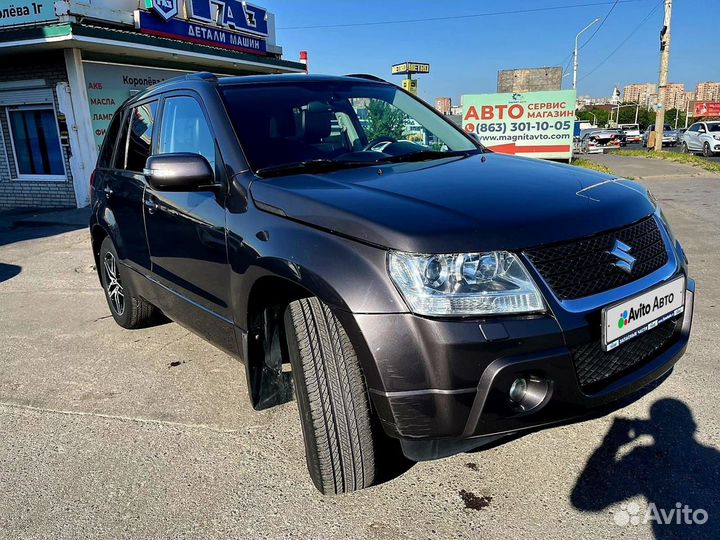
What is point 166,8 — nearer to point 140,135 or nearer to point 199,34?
point 199,34

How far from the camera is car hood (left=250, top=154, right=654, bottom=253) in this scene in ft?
6.30

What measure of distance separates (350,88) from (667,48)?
26293 millimetres

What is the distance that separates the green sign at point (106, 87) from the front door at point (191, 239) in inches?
361

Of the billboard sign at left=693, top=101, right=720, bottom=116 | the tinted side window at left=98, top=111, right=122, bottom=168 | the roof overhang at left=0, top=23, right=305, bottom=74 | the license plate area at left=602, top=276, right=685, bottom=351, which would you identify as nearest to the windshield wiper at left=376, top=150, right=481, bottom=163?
the license plate area at left=602, top=276, right=685, bottom=351

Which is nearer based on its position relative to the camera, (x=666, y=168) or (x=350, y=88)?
(x=350, y=88)

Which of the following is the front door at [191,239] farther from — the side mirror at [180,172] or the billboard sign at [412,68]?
the billboard sign at [412,68]

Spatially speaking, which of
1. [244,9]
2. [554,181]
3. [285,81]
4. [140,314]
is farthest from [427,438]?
[244,9]

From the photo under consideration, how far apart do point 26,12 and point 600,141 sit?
35021mm

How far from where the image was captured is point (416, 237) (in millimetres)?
1873

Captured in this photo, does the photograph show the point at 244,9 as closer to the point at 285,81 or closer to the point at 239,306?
the point at 285,81

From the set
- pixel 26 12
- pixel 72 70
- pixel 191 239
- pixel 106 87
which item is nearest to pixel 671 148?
pixel 106 87

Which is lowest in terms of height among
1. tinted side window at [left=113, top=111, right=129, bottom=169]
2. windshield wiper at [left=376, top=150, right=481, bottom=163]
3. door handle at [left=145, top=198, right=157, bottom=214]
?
door handle at [left=145, top=198, right=157, bottom=214]

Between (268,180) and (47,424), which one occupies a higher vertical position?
(268,180)

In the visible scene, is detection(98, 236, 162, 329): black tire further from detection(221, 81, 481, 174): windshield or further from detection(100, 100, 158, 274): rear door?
detection(221, 81, 481, 174): windshield
